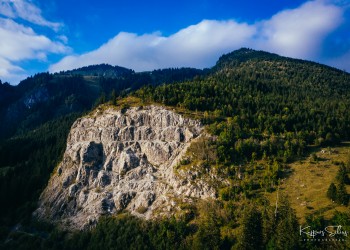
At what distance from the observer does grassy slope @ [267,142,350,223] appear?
104m

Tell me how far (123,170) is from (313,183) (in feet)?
291

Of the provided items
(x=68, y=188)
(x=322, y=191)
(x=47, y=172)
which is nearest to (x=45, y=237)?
(x=68, y=188)

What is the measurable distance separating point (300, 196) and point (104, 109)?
116930mm

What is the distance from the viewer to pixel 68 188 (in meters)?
155

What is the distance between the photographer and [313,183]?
119 meters

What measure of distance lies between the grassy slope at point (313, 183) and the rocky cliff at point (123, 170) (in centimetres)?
3257

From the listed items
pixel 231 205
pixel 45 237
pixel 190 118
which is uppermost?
pixel 190 118

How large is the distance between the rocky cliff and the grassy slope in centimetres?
Result: 3257

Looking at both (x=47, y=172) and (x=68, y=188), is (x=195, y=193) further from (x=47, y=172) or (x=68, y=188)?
(x=47, y=172)
